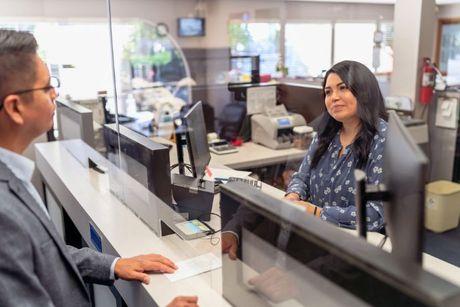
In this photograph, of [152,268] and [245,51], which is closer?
[152,268]

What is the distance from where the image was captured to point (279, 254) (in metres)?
1.01

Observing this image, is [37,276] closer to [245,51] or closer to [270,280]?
[270,280]

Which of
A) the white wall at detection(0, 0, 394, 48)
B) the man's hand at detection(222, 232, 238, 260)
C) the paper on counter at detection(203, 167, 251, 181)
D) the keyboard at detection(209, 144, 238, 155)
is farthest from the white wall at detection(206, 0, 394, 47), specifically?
the man's hand at detection(222, 232, 238, 260)

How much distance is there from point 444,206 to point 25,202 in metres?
3.27

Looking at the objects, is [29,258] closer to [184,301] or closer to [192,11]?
[184,301]

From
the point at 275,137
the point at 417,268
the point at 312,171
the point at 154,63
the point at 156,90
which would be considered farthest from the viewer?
the point at 154,63

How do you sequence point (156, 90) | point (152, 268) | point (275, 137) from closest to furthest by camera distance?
point (152, 268), point (275, 137), point (156, 90)

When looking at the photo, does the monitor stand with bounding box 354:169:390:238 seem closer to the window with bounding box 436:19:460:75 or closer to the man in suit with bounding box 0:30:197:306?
the man in suit with bounding box 0:30:197:306

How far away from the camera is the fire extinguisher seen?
11.3 feet

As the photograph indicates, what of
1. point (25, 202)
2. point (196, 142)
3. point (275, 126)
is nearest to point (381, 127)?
point (196, 142)

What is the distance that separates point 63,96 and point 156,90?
199cm

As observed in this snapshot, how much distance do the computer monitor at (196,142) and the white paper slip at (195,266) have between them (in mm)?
446

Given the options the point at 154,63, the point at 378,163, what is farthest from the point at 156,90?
the point at 378,163

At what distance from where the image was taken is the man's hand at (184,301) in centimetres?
114
